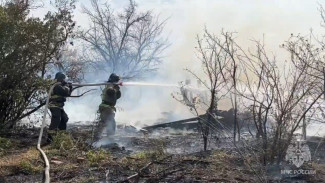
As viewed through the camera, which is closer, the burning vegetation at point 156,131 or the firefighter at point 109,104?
the burning vegetation at point 156,131

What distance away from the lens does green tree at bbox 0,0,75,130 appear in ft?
28.1

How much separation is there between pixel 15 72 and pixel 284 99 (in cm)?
534

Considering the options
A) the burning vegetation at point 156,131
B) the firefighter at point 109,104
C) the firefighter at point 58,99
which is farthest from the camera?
the firefighter at point 109,104

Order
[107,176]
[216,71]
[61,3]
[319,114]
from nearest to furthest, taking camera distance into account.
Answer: [107,176]
[319,114]
[216,71]
[61,3]

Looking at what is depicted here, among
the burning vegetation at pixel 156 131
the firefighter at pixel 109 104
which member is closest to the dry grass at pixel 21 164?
the burning vegetation at pixel 156 131

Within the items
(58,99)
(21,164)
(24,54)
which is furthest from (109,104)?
(21,164)

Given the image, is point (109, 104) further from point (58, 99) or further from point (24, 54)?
point (24, 54)

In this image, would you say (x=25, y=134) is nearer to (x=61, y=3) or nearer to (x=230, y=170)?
(x=61, y=3)

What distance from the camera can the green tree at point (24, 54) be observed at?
8555 mm

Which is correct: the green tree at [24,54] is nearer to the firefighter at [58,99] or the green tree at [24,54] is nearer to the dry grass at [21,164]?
the firefighter at [58,99]

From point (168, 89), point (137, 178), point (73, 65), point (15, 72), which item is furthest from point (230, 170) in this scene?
point (168, 89)

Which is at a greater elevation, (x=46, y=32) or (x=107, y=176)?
(x=46, y=32)

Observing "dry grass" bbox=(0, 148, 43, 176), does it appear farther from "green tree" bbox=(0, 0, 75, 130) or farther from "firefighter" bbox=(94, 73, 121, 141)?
"firefighter" bbox=(94, 73, 121, 141)

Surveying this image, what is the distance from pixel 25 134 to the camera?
32.9 ft
